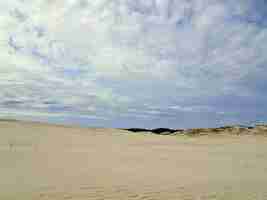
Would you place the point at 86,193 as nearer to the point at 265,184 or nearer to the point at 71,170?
the point at 71,170

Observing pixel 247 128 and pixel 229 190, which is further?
pixel 247 128

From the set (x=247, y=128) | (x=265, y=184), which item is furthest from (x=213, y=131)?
(x=265, y=184)

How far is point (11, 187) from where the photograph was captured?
24.9 ft

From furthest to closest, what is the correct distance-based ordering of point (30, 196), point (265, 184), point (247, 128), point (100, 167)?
point (247, 128), point (100, 167), point (265, 184), point (30, 196)

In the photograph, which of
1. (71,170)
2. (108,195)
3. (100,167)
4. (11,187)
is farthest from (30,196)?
(100,167)

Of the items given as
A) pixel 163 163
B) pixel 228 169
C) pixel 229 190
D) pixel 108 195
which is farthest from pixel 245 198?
pixel 163 163

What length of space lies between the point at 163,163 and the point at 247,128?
3511 centimetres

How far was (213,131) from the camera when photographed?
149 feet

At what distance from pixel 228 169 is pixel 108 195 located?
24.1ft

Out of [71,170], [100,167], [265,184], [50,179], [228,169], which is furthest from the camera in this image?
[228,169]

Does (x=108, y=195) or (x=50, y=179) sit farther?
(x=50, y=179)

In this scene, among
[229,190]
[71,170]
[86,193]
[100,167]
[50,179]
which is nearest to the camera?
[86,193]

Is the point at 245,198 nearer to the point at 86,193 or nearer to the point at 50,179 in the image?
the point at 86,193

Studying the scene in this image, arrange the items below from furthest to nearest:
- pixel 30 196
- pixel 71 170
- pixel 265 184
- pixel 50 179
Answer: pixel 71 170 → pixel 265 184 → pixel 50 179 → pixel 30 196
